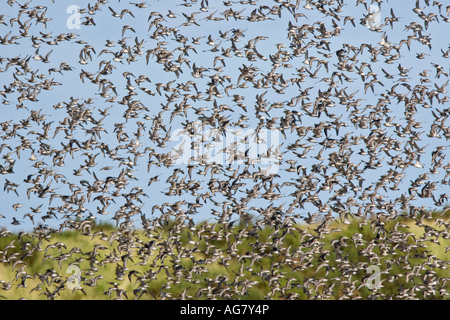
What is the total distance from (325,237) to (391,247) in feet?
8.55

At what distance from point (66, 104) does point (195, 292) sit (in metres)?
8.77

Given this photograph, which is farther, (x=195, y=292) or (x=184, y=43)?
(x=184, y=43)

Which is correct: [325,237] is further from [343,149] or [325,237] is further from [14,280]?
[14,280]

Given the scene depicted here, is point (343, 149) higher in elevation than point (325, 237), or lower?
higher

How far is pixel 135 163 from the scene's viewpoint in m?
27.4

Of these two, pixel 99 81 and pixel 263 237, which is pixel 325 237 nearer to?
pixel 263 237

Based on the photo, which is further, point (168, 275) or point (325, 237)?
point (325, 237)
